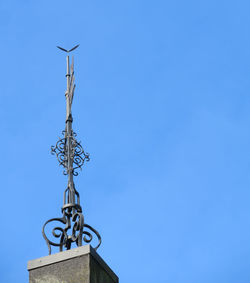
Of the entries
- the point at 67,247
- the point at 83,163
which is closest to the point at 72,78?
the point at 83,163

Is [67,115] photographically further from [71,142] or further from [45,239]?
[45,239]

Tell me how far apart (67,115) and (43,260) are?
221 cm

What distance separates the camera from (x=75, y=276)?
6980 mm

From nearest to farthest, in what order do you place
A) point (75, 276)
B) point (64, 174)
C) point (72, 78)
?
point (75, 276) → point (64, 174) → point (72, 78)

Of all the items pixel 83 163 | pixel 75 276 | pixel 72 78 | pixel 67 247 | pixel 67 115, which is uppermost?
pixel 72 78

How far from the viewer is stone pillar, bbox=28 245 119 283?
6965mm

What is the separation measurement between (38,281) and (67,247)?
58 centimetres

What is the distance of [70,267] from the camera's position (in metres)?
7.05

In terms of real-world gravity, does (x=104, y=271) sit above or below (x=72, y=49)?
below

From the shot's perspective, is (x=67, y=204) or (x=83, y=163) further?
(x=83, y=163)

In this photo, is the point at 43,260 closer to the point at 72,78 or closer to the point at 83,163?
the point at 83,163

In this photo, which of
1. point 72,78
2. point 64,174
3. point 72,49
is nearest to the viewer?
point 64,174

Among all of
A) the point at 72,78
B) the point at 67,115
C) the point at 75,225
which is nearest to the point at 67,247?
the point at 75,225

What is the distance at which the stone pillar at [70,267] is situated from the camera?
22.9 ft
